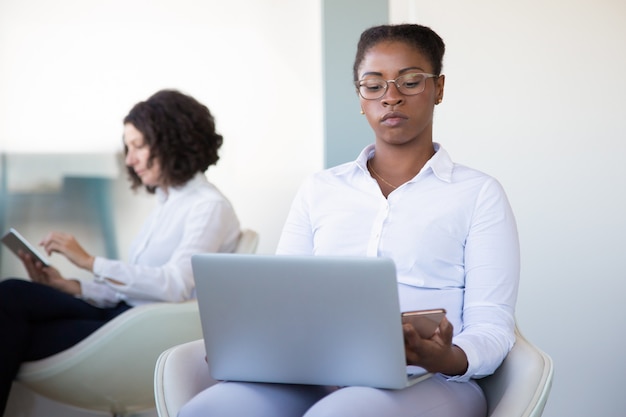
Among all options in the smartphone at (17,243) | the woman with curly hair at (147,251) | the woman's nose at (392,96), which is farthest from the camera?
the smartphone at (17,243)

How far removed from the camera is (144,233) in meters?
3.44

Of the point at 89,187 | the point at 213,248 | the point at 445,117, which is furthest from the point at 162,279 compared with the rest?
the point at 89,187

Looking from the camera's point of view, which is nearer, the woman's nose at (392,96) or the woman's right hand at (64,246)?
the woman's nose at (392,96)

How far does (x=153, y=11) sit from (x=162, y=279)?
180cm

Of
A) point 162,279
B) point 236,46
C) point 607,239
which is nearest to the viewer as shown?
point 162,279

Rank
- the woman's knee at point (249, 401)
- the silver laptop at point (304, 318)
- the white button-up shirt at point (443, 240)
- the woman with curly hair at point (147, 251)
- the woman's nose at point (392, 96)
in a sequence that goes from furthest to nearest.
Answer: the woman with curly hair at point (147, 251) < the woman's nose at point (392, 96) < the white button-up shirt at point (443, 240) < the woman's knee at point (249, 401) < the silver laptop at point (304, 318)

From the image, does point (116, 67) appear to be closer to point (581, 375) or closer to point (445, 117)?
point (445, 117)

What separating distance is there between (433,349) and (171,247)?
189 cm

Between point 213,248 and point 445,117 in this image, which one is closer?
point 213,248

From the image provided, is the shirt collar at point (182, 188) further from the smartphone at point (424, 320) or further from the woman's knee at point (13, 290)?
the smartphone at point (424, 320)

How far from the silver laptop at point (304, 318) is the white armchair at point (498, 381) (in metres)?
0.18

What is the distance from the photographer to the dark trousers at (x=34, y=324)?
2.93 meters

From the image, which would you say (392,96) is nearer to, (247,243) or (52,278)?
(247,243)

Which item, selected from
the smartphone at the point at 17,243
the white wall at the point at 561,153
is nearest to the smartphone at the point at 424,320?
→ the white wall at the point at 561,153
